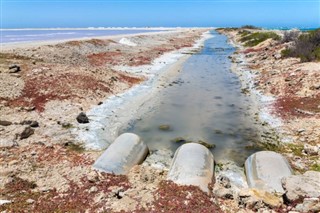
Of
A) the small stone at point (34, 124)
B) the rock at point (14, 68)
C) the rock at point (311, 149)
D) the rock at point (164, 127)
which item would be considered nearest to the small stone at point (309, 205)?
the rock at point (311, 149)

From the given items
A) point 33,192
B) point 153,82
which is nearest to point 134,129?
point 33,192

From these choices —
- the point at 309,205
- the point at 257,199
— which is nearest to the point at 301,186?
the point at 309,205

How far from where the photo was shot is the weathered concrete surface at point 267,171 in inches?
405

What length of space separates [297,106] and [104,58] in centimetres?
2606

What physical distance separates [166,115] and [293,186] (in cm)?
1037

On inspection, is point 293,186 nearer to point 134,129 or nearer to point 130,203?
point 130,203

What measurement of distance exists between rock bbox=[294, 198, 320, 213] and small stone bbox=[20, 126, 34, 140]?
1180 cm

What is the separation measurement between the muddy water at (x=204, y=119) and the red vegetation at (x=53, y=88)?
529 cm

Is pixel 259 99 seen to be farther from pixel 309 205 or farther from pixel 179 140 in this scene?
pixel 309 205

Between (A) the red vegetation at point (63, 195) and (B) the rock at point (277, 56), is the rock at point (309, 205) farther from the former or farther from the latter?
(B) the rock at point (277, 56)

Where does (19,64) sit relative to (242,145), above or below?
above

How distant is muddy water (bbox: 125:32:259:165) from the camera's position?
48.4ft

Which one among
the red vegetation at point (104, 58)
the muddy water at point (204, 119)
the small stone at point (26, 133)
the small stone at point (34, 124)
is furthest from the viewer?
the red vegetation at point (104, 58)

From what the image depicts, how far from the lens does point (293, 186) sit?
30.9 feet
